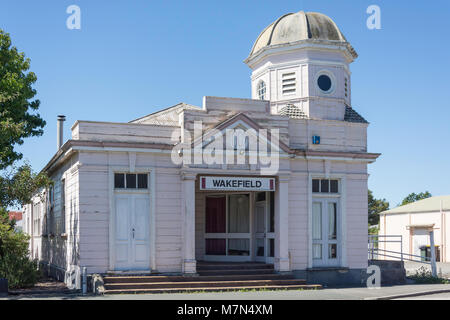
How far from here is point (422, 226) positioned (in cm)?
4416

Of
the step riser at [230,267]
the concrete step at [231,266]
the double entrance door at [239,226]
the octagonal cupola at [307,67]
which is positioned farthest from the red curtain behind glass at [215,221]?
the octagonal cupola at [307,67]

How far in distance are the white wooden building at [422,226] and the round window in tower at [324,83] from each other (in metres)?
23.2

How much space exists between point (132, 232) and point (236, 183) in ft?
11.1

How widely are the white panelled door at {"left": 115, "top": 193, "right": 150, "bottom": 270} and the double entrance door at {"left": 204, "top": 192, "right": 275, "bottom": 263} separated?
3.87 m

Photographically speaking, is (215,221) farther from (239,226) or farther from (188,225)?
(188,225)

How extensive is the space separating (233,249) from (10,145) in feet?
27.0

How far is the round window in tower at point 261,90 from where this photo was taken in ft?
71.0

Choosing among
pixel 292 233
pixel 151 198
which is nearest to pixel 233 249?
pixel 292 233

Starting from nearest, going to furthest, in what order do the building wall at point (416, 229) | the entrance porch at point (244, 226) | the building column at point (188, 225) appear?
the building column at point (188, 225) < the entrance porch at point (244, 226) < the building wall at point (416, 229)

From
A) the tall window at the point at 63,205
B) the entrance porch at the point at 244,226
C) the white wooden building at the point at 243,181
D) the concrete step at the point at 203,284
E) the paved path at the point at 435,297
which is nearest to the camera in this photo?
the paved path at the point at 435,297

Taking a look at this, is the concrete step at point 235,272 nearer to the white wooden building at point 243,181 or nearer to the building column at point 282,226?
the building column at point 282,226

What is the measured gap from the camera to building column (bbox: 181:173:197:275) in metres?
17.1

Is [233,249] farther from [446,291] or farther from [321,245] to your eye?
[446,291]

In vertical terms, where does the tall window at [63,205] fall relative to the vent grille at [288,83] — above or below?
below
